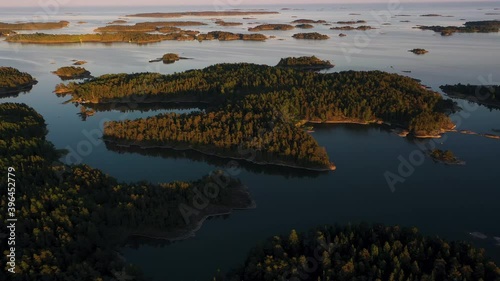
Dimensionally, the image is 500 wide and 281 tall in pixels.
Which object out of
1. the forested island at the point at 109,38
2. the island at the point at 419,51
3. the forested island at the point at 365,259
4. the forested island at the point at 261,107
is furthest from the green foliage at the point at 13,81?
the island at the point at 419,51

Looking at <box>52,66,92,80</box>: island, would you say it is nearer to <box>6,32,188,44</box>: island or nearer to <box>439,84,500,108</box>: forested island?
<box>6,32,188,44</box>: island

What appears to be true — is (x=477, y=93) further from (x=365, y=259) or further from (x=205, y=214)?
(x=205, y=214)

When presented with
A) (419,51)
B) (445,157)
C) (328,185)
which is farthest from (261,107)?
(419,51)

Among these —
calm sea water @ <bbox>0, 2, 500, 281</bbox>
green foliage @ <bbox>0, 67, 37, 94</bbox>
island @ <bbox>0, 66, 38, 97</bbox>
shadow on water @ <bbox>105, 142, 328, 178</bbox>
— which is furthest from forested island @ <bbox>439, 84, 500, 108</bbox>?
green foliage @ <bbox>0, 67, 37, 94</bbox>

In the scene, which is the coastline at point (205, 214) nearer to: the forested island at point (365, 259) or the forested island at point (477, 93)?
the forested island at point (365, 259)

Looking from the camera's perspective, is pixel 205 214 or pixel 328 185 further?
pixel 328 185

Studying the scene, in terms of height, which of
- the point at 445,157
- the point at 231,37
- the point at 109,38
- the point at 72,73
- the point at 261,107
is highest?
the point at 231,37

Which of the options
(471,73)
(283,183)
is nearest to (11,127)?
(283,183)
